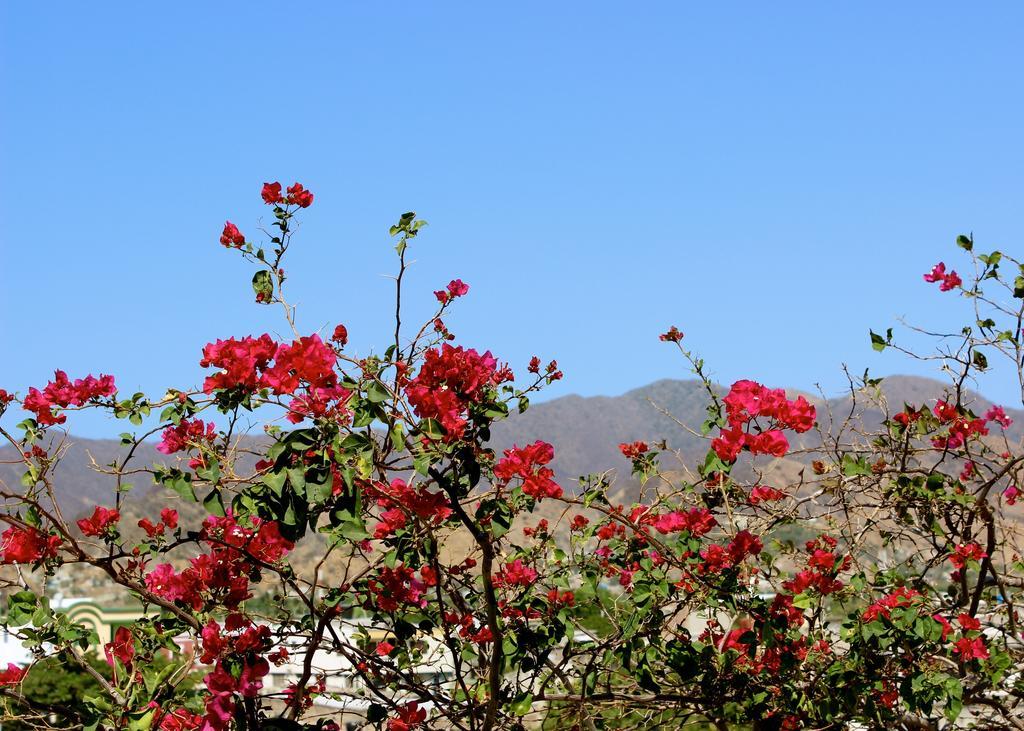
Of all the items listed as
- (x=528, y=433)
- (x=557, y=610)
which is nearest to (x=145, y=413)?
(x=557, y=610)

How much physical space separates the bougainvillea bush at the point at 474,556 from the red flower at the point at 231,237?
0.04 ft

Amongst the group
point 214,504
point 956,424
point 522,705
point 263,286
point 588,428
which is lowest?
point 522,705

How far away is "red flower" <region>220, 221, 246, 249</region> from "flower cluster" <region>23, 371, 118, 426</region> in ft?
2.71

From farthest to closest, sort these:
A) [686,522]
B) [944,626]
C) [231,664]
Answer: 1. [686,522]
2. [944,626]
3. [231,664]

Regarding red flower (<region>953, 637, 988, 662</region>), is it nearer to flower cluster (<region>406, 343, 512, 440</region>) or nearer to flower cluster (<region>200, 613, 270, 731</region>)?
flower cluster (<region>406, 343, 512, 440</region>)

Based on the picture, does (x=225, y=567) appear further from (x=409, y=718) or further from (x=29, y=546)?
(x=409, y=718)

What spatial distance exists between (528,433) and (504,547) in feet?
340

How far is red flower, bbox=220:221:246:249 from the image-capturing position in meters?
4.46

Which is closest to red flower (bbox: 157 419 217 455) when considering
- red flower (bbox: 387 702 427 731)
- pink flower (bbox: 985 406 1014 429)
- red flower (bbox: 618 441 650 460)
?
red flower (bbox: 387 702 427 731)

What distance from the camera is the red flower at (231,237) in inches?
176

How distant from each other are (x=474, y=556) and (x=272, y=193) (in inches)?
73.2

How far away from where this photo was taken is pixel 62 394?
157 inches

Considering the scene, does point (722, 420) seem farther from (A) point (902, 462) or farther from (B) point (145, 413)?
(B) point (145, 413)

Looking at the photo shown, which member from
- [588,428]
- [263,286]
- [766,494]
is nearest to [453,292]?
[263,286]
